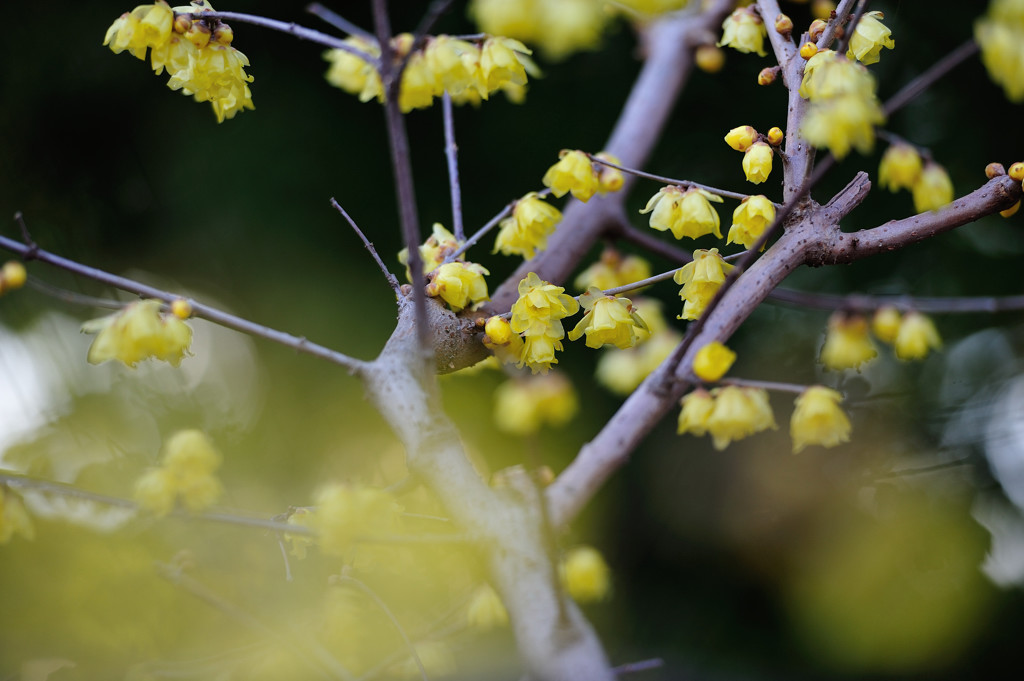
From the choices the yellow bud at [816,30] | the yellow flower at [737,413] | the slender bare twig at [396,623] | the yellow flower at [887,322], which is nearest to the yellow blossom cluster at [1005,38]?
the yellow bud at [816,30]

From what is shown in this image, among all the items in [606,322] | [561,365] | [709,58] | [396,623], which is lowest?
Result: [396,623]

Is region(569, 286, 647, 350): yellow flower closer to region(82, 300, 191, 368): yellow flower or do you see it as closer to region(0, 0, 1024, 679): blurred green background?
region(82, 300, 191, 368): yellow flower

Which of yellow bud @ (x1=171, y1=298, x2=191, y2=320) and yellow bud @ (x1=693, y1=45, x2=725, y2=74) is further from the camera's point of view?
yellow bud @ (x1=693, y1=45, x2=725, y2=74)

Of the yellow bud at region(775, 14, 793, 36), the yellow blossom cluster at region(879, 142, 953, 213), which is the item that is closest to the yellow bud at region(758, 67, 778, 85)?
the yellow bud at region(775, 14, 793, 36)

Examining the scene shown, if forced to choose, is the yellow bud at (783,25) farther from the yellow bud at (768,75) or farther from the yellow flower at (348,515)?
the yellow flower at (348,515)

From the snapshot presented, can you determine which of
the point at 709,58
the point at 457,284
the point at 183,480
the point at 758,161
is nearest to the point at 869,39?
the point at 758,161

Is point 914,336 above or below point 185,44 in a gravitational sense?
below

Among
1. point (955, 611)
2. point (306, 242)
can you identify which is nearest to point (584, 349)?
point (306, 242)

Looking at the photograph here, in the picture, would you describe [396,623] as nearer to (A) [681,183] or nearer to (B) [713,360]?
(B) [713,360]
